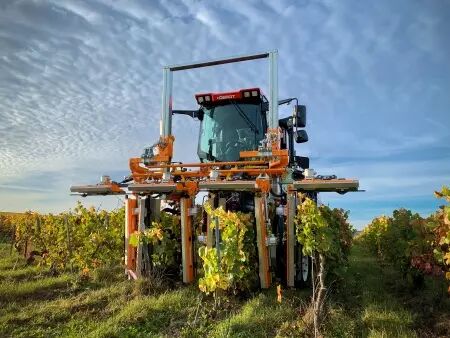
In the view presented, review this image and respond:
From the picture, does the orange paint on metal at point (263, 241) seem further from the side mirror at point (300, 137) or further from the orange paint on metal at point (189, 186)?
the side mirror at point (300, 137)

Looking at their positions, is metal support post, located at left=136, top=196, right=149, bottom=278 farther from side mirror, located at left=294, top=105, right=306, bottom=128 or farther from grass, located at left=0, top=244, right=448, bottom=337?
side mirror, located at left=294, top=105, right=306, bottom=128

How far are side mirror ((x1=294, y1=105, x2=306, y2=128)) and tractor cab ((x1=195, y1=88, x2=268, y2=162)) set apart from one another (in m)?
0.89

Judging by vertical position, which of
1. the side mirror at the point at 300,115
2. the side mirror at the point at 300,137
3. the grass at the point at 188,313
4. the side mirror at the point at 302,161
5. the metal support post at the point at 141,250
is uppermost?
the side mirror at the point at 300,115

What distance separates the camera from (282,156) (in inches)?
276

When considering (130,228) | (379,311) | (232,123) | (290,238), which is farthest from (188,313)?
(232,123)

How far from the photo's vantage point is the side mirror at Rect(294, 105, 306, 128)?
305 inches

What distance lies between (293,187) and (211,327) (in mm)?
2334

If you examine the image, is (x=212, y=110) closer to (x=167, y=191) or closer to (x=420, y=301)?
(x=167, y=191)

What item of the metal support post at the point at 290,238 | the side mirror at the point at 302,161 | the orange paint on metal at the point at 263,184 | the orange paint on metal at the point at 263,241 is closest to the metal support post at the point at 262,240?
the orange paint on metal at the point at 263,241

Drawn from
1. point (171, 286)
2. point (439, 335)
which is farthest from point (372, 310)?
point (171, 286)

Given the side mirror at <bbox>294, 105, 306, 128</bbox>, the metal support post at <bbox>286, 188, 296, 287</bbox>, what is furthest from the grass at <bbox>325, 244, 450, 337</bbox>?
the side mirror at <bbox>294, 105, 306, 128</bbox>

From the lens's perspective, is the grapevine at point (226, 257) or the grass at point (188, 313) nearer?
the grass at point (188, 313)

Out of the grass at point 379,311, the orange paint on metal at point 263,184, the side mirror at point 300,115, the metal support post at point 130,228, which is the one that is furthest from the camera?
the metal support post at point 130,228

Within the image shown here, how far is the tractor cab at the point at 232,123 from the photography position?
8.48 m
